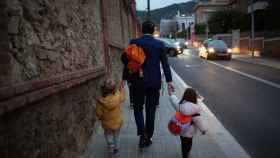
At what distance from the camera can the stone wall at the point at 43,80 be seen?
281cm

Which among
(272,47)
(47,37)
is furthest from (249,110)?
(272,47)

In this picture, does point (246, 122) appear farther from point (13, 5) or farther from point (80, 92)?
point (13, 5)

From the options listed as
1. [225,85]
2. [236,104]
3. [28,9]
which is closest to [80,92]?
[28,9]

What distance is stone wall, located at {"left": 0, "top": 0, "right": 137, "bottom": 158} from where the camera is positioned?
9.21 feet

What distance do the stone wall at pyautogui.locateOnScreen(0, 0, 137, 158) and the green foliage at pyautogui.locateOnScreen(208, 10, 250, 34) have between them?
5369cm

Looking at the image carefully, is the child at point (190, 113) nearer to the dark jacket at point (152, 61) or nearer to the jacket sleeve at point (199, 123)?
the jacket sleeve at point (199, 123)

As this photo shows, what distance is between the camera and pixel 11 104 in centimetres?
272

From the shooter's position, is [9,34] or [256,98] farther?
[256,98]

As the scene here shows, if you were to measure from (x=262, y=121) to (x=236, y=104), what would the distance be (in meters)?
2.28

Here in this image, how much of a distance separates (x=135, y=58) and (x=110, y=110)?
966 millimetres

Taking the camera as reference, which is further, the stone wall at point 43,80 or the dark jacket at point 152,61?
the dark jacket at point 152,61

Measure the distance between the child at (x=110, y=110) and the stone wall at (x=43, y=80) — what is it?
377 mm

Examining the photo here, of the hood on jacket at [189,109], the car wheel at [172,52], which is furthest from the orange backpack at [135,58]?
the car wheel at [172,52]

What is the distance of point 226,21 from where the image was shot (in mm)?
66312
